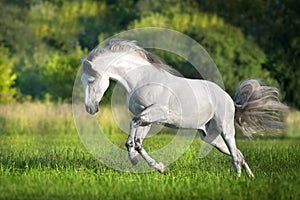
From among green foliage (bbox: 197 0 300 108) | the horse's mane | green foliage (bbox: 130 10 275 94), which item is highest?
the horse's mane

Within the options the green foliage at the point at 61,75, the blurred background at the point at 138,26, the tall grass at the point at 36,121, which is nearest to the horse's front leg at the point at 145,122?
the tall grass at the point at 36,121

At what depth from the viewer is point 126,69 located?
893cm

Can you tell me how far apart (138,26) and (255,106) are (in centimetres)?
2235

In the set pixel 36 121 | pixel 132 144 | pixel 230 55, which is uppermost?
pixel 132 144

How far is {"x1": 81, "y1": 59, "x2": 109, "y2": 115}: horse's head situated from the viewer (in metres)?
8.86

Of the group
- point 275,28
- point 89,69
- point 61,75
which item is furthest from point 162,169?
point 275,28

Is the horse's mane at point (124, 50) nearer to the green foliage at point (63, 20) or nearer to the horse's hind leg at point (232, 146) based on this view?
the horse's hind leg at point (232, 146)

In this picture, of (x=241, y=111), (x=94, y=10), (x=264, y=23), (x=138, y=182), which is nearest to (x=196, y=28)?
(x=264, y=23)

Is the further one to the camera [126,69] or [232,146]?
[232,146]

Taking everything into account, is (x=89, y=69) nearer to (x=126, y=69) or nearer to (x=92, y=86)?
(x=92, y=86)

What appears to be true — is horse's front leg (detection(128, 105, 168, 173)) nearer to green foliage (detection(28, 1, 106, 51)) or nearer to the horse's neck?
the horse's neck

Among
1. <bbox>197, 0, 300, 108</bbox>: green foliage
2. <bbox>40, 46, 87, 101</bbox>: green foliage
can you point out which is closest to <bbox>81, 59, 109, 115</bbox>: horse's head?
<bbox>197, 0, 300, 108</bbox>: green foliage

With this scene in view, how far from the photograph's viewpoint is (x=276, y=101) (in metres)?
10.3

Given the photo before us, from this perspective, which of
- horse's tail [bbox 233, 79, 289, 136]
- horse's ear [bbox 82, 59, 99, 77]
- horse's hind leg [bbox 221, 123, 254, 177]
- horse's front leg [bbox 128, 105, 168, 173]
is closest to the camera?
horse's front leg [bbox 128, 105, 168, 173]
